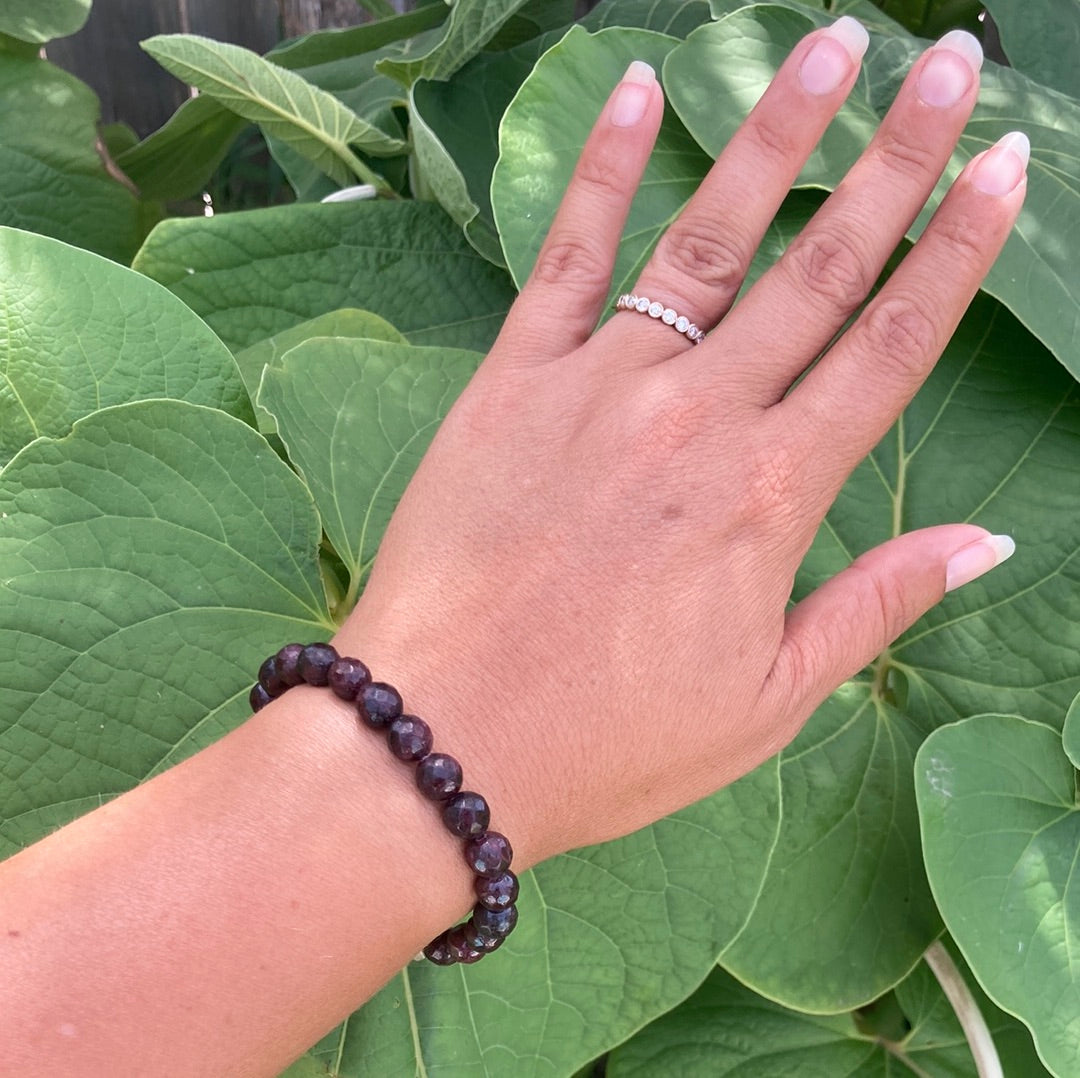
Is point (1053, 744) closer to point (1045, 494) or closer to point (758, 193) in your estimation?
point (1045, 494)

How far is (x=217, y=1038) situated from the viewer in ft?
1.47

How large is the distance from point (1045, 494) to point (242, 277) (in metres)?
0.77

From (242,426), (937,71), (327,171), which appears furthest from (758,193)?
(327,171)

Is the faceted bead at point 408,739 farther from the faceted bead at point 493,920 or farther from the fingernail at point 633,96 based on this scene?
the fingernail at point 633,96

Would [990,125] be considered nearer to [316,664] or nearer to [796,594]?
[796,594]

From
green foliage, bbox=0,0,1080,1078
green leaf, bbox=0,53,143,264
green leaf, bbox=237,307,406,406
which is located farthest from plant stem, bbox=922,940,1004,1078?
green leaf, bbox=0,53,143,264

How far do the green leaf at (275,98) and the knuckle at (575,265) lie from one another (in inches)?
17.9

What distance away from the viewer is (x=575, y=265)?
64 centimetres

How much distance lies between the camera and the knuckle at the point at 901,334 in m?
0.58

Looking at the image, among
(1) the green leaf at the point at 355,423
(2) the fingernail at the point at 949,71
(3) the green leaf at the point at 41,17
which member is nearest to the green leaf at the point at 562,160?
(1) the green leaf at the point at 355,423

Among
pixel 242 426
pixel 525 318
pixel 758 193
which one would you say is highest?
pixel 758 193

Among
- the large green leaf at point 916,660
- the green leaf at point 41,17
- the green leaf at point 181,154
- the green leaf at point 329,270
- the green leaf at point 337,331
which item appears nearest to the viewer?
the large green leaf at point 916,660

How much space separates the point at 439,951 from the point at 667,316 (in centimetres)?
39

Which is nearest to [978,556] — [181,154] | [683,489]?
[683,489]
